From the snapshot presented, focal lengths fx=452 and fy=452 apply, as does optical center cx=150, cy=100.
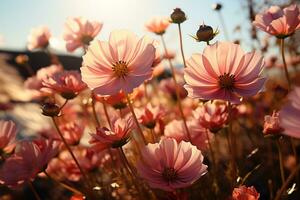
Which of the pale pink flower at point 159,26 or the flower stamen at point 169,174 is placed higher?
the pale pink flower at point 159,26

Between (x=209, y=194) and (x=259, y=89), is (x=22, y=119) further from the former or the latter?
(x=259, y=89)

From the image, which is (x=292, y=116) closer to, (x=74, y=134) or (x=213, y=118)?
(x=213, y=118)

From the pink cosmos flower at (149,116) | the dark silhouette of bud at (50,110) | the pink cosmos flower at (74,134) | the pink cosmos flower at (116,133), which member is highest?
the dark silhouette of bud at (50,110)

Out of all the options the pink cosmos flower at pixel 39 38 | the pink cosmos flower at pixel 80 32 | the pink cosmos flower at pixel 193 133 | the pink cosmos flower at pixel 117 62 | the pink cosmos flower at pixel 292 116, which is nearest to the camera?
the pink cosmos flower at pixel 292 116

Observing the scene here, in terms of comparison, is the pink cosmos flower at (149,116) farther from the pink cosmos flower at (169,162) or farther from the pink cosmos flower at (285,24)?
the pink cosmos flower at (285,24)

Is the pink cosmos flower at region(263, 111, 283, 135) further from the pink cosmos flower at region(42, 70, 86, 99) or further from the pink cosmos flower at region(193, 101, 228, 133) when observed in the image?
the pink cosmos flower at region(42, 70, 86, 99)

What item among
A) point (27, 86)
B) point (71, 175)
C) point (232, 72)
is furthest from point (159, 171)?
point (27, 86)

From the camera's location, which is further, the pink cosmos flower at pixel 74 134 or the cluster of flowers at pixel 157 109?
the pink cosmos flower at pixel 74 134

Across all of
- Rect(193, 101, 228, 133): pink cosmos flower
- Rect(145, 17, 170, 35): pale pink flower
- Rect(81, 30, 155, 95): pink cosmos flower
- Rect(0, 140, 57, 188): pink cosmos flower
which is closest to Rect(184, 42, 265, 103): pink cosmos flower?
Rect(81, 30, 155, 95): pink cosmos flower

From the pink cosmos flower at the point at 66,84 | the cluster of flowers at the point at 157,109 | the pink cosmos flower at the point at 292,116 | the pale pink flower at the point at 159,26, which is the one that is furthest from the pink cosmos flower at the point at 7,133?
the pink cosmos flower at the point at 292,116
